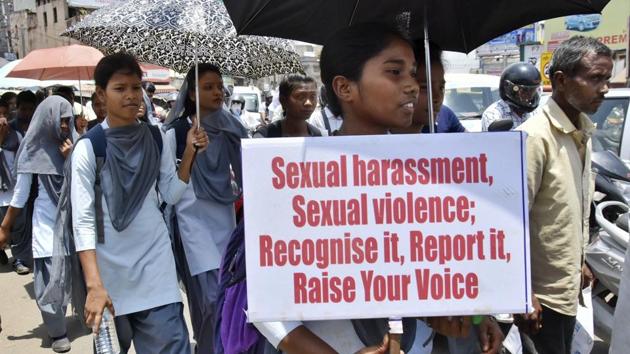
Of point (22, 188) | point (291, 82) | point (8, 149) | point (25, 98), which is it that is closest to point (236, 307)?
point (291, 82)

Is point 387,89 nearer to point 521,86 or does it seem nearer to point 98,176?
point 98,176

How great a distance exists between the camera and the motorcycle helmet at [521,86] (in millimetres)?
5514

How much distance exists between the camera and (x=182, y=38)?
13.5ft

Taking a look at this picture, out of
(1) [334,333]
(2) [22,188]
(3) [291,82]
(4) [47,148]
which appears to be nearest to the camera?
(1) [334,333]

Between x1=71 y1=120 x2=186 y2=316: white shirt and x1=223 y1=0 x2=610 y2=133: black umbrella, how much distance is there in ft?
3.21

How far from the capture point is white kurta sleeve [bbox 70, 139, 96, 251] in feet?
9.45

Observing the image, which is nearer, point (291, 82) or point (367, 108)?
point (367, 108)

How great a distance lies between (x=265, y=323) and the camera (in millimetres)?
1683

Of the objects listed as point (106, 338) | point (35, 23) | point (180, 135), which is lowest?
point (106, 338)

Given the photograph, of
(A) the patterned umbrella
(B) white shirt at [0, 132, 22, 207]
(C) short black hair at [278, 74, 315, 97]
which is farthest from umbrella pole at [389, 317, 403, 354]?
(B) white shirt at [0, 132, 22, 207]

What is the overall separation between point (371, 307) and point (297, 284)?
0.59ft

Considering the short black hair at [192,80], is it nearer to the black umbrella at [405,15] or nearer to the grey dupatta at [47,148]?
the black umbrella at [405,15]

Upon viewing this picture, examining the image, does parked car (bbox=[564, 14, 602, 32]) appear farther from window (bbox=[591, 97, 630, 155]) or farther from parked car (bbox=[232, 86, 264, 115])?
window (bbox=[591, 97, 630, 155])

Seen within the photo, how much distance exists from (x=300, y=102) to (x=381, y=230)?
118 inches
